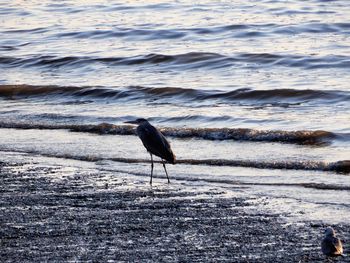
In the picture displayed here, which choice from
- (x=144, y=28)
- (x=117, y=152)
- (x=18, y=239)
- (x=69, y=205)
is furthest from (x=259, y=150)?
(x=144, y=28)

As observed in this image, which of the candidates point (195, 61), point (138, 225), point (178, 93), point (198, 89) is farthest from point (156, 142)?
point (195, 61)

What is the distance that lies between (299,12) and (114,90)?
902 centimetres

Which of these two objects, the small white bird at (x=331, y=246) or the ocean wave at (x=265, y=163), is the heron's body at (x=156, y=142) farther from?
the small white bird at (x=331, y=246)

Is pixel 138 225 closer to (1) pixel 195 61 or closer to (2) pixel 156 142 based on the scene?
(2) pixel 156 142

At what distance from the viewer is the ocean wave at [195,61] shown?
1756cm

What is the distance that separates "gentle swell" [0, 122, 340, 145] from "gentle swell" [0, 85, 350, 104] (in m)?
2.40

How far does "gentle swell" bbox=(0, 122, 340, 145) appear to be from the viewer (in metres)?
11.7

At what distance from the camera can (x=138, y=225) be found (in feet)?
25.3

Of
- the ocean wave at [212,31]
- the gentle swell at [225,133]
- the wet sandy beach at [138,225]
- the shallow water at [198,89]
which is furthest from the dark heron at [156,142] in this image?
the ocean wave at [212,31]

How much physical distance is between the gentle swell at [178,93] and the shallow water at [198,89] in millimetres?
32

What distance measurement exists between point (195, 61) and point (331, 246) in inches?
476

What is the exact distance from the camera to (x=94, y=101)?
1538cm

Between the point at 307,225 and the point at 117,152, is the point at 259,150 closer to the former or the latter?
the point at 117,152

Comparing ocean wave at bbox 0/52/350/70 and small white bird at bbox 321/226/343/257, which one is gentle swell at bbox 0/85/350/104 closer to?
ocean wave at bbox 0/52/350/70
